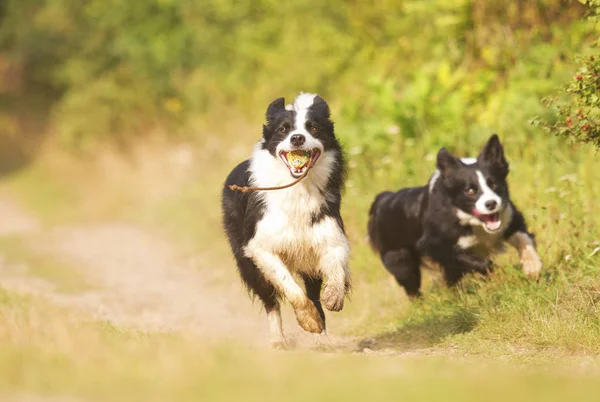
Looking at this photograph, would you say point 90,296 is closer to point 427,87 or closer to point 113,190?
point 427,87

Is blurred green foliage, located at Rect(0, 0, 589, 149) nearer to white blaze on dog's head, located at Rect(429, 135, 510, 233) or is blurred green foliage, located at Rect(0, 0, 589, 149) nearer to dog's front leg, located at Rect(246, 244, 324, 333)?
white blaze on dog's head, located at Rect(429, 135, 510, 233)

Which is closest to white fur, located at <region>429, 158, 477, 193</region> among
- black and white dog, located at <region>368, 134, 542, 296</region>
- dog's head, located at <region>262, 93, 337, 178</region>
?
black and white dog, located at <region>368, 134, 542, 296</region>

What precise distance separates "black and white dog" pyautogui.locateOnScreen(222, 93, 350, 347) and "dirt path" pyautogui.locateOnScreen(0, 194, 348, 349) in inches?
24.6

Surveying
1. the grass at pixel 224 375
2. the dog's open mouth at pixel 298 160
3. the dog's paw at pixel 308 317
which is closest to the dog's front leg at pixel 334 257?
the dog's paw at pixel 308 317

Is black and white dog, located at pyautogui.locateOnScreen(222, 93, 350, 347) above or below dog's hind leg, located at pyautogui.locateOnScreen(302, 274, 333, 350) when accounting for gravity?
above

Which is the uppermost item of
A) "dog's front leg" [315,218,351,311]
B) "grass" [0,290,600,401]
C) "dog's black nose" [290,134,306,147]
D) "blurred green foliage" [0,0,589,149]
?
"blurred green foliage" [0,0,589,149]

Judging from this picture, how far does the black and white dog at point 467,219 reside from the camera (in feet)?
23.6

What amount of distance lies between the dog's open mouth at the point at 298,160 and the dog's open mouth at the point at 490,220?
1.63 meters

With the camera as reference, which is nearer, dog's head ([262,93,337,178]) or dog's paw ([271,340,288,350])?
dog's head ([262,93,337,178])

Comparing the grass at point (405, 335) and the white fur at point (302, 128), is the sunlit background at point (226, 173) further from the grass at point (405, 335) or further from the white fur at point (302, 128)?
the white fur at point (302, 128)

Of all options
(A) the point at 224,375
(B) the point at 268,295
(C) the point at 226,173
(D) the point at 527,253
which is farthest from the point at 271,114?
(C) the point at 226,173

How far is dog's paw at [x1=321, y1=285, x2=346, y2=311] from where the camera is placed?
243 inches

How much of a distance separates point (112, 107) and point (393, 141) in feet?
34.9

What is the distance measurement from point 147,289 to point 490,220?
4.46m
